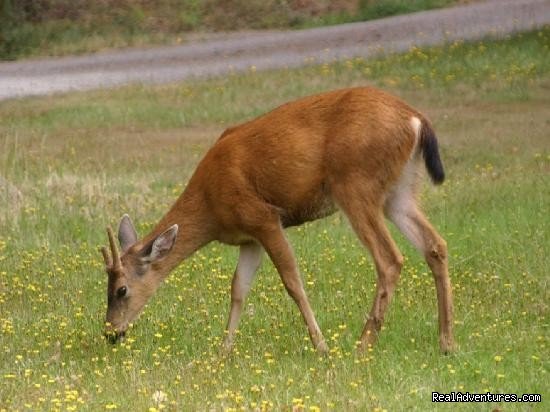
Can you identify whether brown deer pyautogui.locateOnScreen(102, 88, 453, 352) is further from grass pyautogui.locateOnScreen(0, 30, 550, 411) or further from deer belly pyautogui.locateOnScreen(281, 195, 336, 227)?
grass pyautogui.locateOnScreen(0, 30, 550, 411)

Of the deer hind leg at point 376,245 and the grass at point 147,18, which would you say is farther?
the grass at point 147,18

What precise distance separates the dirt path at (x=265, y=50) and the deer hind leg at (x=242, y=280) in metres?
13.5

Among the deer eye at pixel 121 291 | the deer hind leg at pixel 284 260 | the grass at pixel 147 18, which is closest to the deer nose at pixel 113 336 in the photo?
the deer eye at pixel 121 291

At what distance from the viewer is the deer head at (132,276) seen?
377 inches

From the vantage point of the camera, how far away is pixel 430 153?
30.7 feet

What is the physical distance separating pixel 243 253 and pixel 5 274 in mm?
2523

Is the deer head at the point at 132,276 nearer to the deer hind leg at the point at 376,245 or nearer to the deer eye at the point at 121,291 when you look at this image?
the deer eye at the point at 121,291

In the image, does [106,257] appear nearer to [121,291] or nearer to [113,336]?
[121,291]

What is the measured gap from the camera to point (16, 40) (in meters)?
27.5

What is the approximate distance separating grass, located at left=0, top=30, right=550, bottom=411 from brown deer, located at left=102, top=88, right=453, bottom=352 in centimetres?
31

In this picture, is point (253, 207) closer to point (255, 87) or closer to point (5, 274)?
point (5, 274)

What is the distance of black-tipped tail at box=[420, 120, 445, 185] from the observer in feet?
30.4

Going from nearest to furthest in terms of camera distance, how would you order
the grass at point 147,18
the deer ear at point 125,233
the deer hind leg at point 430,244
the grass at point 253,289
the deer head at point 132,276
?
the grass at point 253,289 → the deer hind leg at point 430,244 → the deer head at point 132,276 → the deer ear at point 125,233 → the grass at point 147,18

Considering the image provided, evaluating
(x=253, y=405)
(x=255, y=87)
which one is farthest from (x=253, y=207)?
(x=255, y=87)
